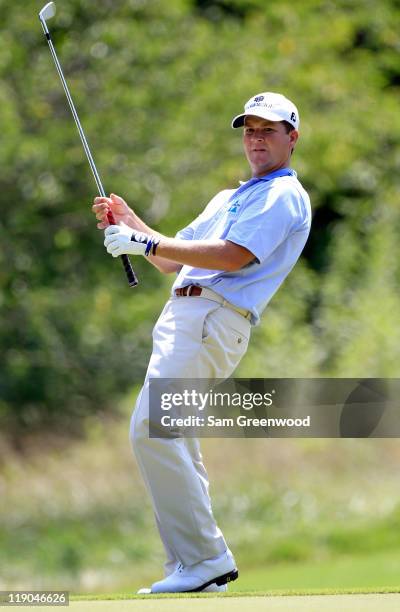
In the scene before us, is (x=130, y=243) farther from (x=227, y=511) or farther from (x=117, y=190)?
(x=117, y=190)

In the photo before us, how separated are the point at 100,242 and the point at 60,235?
0.39 m

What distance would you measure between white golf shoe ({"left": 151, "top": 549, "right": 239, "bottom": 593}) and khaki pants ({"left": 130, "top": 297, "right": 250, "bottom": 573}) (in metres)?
0.03

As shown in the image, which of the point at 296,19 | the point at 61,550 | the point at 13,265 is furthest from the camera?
the point at 296,19

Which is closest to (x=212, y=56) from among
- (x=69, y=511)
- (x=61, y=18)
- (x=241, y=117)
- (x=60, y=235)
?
(x=61, y=18)

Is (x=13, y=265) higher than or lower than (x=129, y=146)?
lower

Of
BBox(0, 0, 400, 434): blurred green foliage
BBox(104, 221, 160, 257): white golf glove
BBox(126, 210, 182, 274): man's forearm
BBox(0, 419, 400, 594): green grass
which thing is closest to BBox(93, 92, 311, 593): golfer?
BBox(104, 221, 160, 257): white golf glove

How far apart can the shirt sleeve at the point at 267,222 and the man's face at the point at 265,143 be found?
0.18 metres

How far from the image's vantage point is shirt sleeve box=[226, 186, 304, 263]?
14.2 feet

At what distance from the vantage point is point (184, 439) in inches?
179

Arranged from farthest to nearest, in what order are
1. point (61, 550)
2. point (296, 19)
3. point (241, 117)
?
point (296, 19) < point (61, 550) < point (241, 117)

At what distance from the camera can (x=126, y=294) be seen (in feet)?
40.5

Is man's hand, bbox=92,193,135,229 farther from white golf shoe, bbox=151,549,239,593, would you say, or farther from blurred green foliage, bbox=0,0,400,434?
blurred green foliage, bbox=0,0,400,434

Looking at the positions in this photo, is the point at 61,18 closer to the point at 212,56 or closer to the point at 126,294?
the point at 212,56

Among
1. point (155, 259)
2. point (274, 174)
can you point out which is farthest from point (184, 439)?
point (274, 174)
